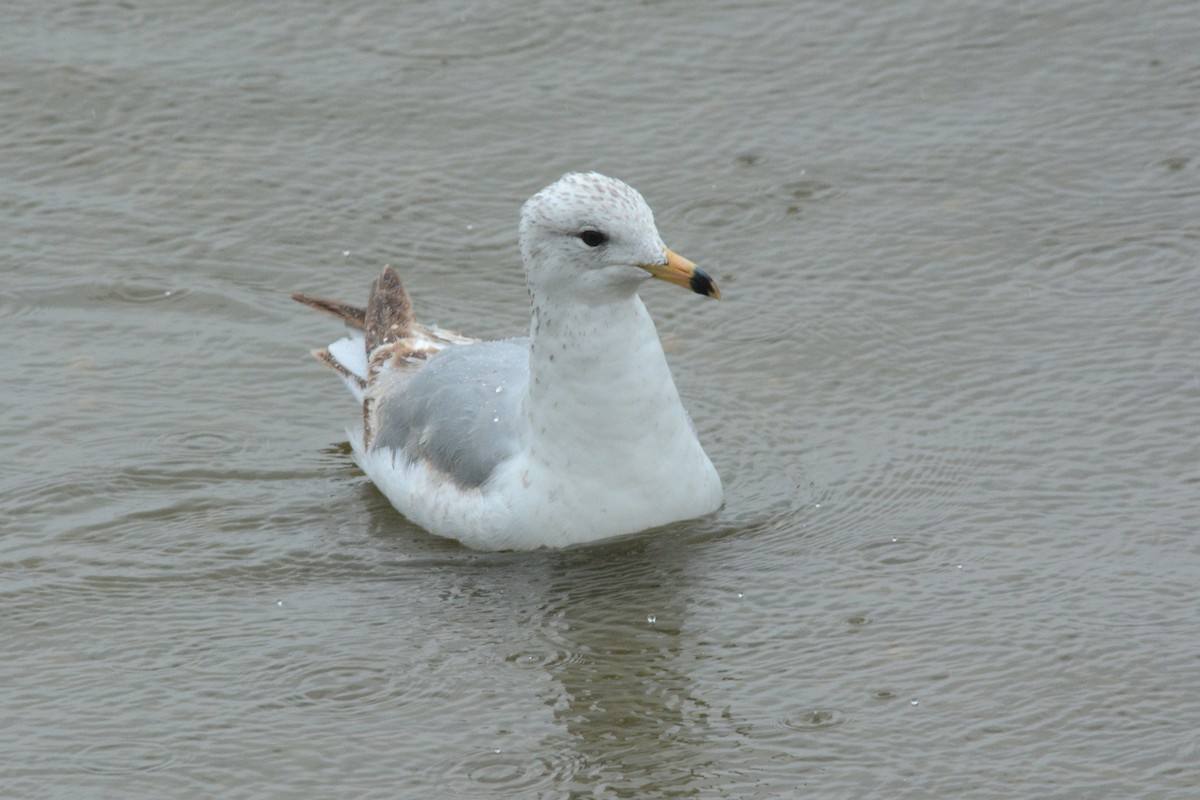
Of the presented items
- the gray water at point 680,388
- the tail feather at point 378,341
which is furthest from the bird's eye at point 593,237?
the tail feather at point 378,341

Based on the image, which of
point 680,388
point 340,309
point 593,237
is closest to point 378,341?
point 340,309

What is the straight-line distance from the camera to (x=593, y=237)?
5777mm

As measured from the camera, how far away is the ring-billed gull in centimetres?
578

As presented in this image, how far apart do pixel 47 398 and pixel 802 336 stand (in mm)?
2967

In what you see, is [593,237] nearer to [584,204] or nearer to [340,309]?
[584,204]

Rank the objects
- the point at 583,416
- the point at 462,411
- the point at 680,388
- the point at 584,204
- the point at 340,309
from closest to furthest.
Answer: the point at 584,204 → the point at 583,416 → the point at 462,411 → the point at 680,388 → the point at 340,309

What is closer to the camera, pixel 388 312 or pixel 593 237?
pixel 593 237

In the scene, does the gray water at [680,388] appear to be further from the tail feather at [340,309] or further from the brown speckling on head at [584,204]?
the brown speckling on head at [584,204]

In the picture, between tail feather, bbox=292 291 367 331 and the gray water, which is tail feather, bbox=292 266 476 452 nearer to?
tail feather, bbox=292 291 367 331

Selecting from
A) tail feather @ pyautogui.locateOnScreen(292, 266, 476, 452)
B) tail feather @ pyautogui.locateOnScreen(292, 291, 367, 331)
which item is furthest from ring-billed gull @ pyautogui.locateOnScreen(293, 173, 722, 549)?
tail feather @ pyautogui.locateOnScreen(292, 291, 367, 331)

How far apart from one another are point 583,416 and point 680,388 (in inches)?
45.6

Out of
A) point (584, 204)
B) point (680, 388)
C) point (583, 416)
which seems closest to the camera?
point (584, 204)

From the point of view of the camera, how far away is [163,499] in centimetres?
642

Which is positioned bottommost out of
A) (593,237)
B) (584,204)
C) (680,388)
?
(680,388)
